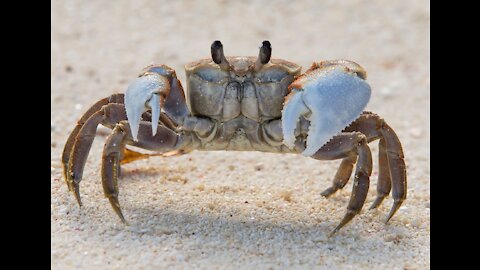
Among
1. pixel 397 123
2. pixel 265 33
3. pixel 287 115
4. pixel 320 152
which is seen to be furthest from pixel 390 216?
pixel 265 33

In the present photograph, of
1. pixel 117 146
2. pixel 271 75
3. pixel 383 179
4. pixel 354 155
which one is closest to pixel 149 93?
pixel 117 146

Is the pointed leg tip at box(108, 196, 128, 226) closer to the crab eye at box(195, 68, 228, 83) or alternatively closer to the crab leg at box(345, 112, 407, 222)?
the crab eye at box(195, 68, 228, 83)

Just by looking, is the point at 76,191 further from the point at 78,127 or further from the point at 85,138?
the point at 78,127

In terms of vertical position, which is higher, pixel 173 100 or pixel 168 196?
pixel 173 100

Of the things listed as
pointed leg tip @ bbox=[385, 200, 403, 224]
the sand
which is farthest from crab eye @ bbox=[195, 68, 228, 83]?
pointed leg tip @ bbox=[385, 200, 403, 224]

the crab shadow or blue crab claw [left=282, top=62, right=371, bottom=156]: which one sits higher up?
blue crab claw [left=282, top=62, right=371, bottom=156]

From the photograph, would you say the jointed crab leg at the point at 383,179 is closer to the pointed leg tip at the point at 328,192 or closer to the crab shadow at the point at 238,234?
the crab shadow at the point at 238,234

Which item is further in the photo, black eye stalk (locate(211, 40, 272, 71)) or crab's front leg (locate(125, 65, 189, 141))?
black eye stalk (locate(211, 40, 272, 71))

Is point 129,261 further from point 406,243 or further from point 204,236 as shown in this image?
point 406,243
